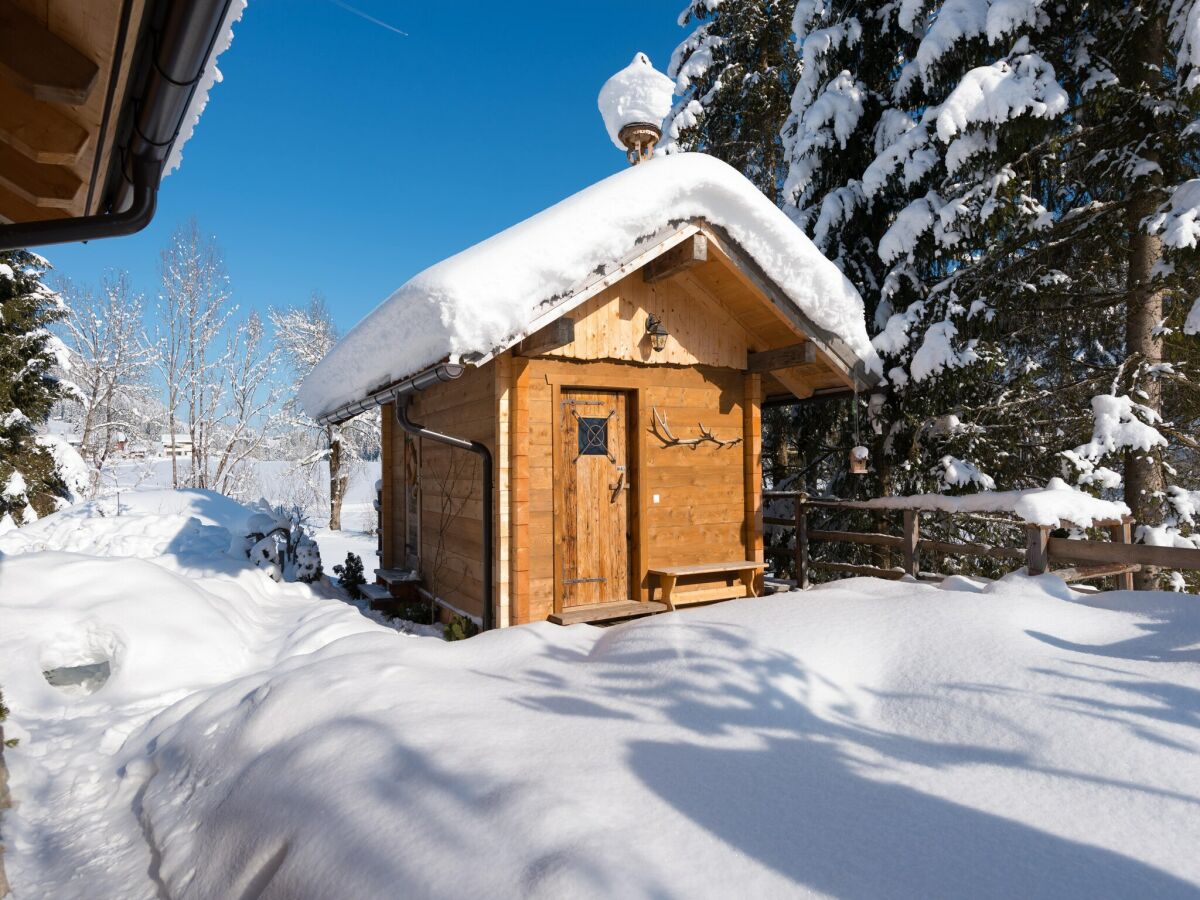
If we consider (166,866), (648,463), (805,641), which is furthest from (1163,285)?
(166,866)

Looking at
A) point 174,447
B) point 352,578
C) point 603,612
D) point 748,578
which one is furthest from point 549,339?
point 174,447

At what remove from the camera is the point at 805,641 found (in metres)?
4.51

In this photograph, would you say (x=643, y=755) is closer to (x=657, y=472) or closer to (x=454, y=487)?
(x=657, y=472)

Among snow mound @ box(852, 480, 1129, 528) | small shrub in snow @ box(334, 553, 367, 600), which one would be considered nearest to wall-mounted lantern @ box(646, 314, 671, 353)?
snow mound @ box(852, 480, 1129, 528)

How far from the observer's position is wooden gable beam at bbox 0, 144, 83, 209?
337 cm

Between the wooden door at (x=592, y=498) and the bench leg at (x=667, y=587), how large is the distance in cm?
39

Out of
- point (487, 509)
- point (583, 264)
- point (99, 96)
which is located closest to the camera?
point (99, 96)

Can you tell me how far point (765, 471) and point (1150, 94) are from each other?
7578 mm

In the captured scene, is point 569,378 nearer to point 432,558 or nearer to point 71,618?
point 432,558

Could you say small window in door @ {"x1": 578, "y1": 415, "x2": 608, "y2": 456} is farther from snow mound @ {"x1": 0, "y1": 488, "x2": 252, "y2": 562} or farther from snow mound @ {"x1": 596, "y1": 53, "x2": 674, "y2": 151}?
snow mound @ {"x1": 0, "y1": 488, "x2": 252, "y2": 562}

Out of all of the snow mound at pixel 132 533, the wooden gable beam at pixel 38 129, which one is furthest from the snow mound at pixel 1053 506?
the snow mound at pixel 132 533

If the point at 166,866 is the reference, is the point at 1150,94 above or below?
above

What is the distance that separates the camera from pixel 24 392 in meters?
13.1

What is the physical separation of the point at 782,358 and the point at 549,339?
285 cm
